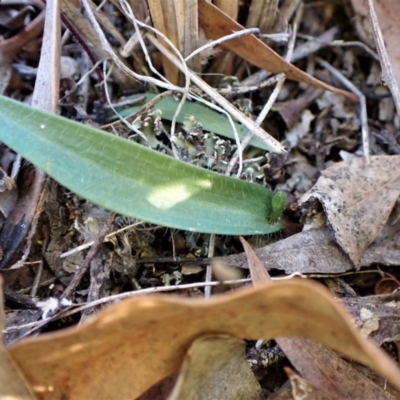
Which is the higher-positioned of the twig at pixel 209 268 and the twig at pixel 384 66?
the twig at pixel 384 66

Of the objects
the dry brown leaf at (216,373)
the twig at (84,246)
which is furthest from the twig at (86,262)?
Answer: the dry brown leaf at (216,373)

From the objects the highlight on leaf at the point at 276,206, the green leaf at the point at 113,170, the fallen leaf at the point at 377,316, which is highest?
the green leaf at the point at 113,170

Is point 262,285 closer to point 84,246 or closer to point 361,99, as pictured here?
point 84,246

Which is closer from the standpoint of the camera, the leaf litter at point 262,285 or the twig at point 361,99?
the leaf litter at point 262,285

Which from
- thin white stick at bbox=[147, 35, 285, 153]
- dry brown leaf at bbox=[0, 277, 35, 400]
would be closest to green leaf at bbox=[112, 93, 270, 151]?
thin white stick at bbox=[147, 35, 285, 153]

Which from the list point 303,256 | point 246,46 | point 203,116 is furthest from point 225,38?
point 303,256

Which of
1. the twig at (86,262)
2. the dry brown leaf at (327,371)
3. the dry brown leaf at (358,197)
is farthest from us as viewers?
the dry brown leaf at (358,197)

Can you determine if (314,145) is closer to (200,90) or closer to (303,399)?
(200,90)

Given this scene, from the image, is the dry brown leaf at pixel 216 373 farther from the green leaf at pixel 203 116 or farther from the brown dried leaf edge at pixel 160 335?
the green leaf at pixel 203 116
